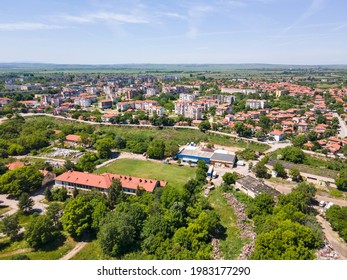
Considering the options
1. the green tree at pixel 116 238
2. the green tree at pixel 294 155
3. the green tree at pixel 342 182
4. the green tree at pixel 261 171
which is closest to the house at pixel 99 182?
the green tree at pixel 116 238

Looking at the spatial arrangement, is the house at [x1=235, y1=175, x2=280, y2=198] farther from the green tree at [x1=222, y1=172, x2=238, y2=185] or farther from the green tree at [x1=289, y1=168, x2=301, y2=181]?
the green tree at [x1=289, y1=168, x2=301, y2=181]

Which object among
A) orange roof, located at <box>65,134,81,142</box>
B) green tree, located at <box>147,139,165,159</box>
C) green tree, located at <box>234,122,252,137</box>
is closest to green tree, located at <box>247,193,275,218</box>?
green tree, located at <box>147,139,165,159</box>

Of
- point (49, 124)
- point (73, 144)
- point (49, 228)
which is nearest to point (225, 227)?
point (49, 228)

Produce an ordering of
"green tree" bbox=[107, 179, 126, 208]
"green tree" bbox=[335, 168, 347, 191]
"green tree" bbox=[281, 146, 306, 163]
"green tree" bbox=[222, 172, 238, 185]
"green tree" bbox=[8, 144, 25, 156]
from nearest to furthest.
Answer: "green tree" bbox=[107, 179, 126, 208] < "green tree" bbox=[335, 168, 347, 191] < "green tree" bbox=[222, 172, 238, 185] < "green tree" bbox=[281, 146, 306, 163] < "green tree" bbox=[8, 144, 25, 156]

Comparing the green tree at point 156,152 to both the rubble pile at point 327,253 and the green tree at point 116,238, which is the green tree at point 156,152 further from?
the rubble pile at point 327,253

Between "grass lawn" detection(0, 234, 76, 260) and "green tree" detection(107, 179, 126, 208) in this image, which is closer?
"grass lawn" detection(0, 234, 76, 260)

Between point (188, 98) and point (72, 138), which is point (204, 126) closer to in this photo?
point (72, 138)
